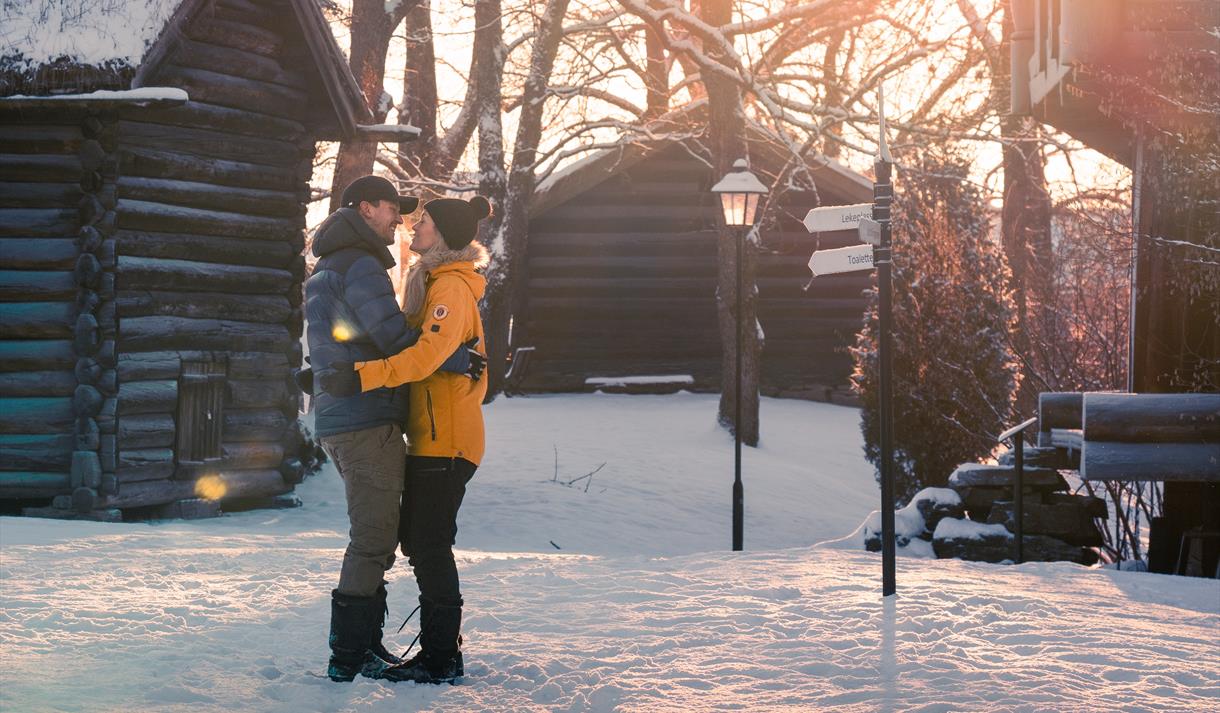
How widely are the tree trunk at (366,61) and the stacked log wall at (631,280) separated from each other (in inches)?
262

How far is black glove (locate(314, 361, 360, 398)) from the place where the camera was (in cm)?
578

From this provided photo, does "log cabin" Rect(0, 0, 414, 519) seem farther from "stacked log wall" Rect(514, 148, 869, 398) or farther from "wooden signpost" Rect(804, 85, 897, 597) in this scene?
"stacked log wall" Rect(514, 148, 869, 398)

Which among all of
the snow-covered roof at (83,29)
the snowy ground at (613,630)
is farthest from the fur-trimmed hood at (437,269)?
the snow-covered roof at (83,29)

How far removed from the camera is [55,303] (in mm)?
12867

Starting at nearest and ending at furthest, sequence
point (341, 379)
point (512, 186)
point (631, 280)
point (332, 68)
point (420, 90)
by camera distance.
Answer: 1. point (341, 379)
2. point (332, 68)
3. point (512, 186)
4. point (420, 90)
5. point (631, 280)

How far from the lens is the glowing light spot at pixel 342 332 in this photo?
585cm

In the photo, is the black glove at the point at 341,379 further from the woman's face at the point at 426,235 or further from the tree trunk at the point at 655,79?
the tree trunk at the point at 655,79

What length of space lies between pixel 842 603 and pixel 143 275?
7987 millimetres

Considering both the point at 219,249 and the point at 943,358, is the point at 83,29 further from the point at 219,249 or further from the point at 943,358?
the point at 943,358

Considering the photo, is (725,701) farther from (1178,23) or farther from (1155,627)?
(1178,23)

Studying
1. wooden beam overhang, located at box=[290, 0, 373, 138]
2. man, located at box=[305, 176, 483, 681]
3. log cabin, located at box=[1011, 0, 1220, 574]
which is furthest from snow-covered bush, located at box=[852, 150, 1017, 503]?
man, located at box=[305, 176, 483, 681]

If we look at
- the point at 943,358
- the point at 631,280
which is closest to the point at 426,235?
the point at 943,358

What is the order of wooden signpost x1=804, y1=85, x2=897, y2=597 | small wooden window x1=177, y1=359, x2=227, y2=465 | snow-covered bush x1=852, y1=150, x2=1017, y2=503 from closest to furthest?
1. wooden signpost x1=804, y1=85, x2=897, y2=597
2. small wooden window x1=177, y1=359, x2=227, y2=465
3. snow-covered bush x1=852, y1=150, x2=1017, y2=503

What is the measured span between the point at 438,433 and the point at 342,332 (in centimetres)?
58
